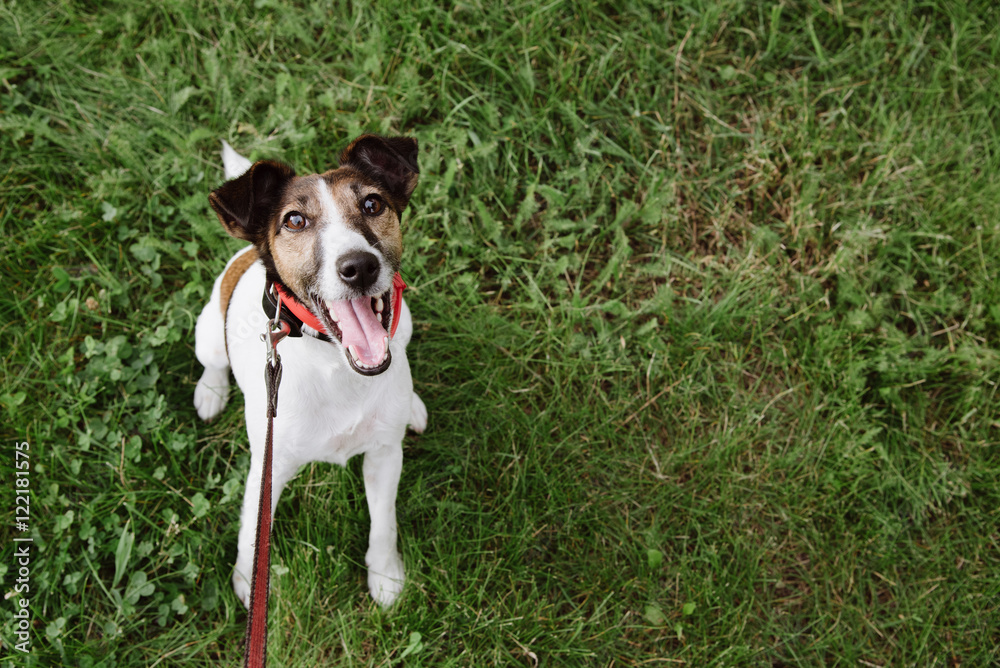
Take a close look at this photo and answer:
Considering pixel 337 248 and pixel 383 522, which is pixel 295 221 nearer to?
pixel 337 248

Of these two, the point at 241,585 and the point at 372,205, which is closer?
the point at 372,205

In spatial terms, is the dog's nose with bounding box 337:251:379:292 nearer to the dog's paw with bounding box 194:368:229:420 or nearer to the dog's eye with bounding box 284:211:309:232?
the dog's eye with bounding box 284:211:309:232

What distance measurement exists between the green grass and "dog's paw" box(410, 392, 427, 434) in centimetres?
10

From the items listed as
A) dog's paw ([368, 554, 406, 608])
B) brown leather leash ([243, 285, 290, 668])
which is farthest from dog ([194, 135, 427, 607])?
dog's paw ([368, 554, 406, 608])

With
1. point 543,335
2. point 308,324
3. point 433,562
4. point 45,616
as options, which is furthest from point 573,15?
point 45,616

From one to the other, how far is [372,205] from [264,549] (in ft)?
4.49

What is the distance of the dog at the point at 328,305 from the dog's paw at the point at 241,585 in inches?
12.1

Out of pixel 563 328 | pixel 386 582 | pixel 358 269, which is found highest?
pixel 358 269

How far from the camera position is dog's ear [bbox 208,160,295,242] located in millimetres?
2551

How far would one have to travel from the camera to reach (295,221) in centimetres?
261

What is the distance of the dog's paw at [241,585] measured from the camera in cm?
341

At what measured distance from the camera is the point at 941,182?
4742mm

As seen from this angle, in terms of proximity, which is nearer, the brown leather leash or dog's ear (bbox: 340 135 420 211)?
the brown leather leash

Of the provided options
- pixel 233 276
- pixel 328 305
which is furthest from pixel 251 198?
pixel 233 276
